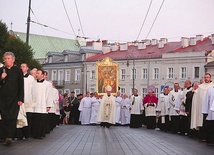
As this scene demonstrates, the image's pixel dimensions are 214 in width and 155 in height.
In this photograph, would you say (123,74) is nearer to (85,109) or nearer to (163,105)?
(85,109)

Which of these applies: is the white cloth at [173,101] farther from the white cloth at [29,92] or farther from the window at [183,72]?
the window at [183,72]

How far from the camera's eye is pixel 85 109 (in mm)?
35625

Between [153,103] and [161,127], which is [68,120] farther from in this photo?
[161,127]

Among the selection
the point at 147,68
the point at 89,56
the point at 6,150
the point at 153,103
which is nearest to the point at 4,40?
the point at 153,103

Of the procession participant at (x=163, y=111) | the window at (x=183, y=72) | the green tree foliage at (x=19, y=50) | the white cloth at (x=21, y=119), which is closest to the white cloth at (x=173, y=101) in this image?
the procession participant at (x=163, y=111)

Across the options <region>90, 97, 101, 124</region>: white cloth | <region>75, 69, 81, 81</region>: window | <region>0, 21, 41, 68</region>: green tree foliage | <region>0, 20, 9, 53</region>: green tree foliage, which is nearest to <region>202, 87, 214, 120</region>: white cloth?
<region>90, 97, 101, 124</region>: white cloth

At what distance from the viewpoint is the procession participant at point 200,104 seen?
17.7 m

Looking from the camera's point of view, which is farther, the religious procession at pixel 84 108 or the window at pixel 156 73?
the window at pixel 156 73

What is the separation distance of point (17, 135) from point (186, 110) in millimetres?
7423

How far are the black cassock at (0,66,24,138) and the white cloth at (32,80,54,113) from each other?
8.97ft

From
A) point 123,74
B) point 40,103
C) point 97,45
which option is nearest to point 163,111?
point 40,103

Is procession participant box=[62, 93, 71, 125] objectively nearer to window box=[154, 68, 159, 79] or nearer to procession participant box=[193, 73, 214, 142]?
procession participant box=[193, 73, 214, 142]

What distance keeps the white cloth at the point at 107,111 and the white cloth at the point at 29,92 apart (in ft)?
40.6

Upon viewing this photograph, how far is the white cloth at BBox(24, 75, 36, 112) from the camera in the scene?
15.5 m
